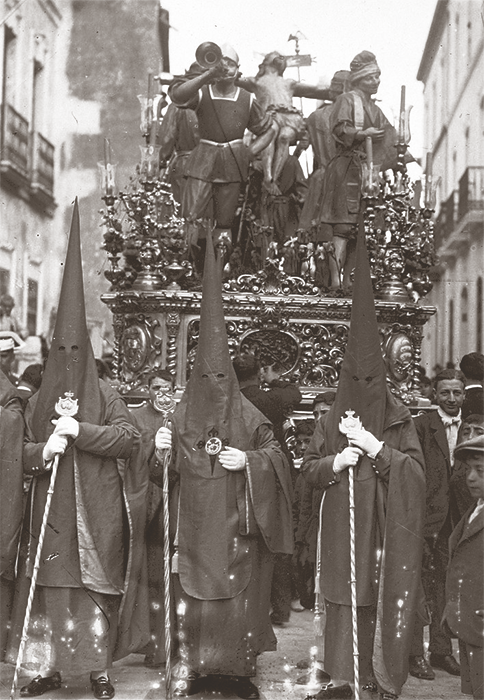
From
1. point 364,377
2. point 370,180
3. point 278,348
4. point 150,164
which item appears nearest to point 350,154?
point 370,180

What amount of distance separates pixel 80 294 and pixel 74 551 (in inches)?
55.7

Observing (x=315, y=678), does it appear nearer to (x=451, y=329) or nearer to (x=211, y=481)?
(x=211, y=481)

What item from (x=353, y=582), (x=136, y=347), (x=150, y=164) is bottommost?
(x=353, y=582)

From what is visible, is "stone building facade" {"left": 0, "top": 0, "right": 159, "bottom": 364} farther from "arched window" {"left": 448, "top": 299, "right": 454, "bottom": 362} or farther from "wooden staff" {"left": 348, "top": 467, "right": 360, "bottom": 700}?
"wooden staff" {"left": 348, "top": 467, "right": 360, "bottom": 700}

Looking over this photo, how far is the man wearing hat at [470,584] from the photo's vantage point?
4840mm

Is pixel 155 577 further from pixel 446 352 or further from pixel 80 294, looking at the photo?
pixel 446 352

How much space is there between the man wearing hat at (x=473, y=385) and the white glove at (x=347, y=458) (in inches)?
62.3

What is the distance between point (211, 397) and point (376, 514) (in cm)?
110

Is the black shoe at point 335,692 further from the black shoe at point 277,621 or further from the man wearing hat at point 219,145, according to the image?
the man wearing hat at point 219,145

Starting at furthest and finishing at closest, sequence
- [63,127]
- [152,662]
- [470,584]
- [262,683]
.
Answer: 1. [63,127]
2. [152,662]
3. [262,683]
4. [470,584]

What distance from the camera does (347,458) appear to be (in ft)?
17.2

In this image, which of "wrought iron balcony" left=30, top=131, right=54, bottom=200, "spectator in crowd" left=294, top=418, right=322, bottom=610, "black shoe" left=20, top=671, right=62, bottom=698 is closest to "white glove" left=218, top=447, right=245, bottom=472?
"spectator in crowd" left=294, top=418, right=322, bottom=610

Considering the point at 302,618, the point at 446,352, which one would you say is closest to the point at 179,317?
the point at 302,618

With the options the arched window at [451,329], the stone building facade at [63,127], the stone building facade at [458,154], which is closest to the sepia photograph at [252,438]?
the stone building facade at [458,154]
